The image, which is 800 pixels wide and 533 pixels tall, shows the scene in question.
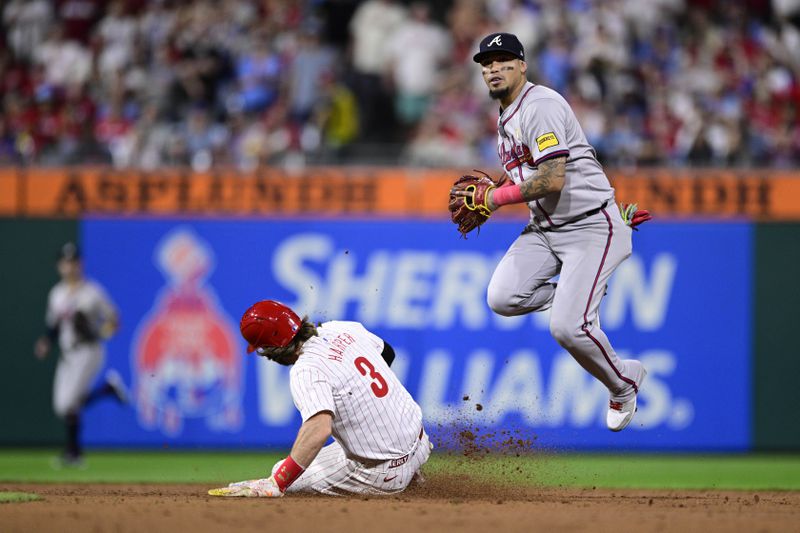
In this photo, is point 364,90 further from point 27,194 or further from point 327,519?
point 327,519

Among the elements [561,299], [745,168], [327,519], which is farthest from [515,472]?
[745,168]

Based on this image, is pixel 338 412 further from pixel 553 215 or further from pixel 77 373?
pixel 77 373

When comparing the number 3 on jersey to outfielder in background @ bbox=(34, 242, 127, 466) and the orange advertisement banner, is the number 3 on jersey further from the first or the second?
the orange advertisement banner

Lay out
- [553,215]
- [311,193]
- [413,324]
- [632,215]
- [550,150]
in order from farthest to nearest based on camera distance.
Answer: [311,193]
[413,324]
[632,215]
[553,215]
[550,150]

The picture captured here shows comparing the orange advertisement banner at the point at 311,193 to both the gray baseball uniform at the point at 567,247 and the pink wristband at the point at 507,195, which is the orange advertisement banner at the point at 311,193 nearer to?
the gray baseball uniform at the point at 567,247

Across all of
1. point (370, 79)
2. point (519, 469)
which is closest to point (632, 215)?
point (519, 469)

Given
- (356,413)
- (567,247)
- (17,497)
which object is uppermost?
(567,247)
